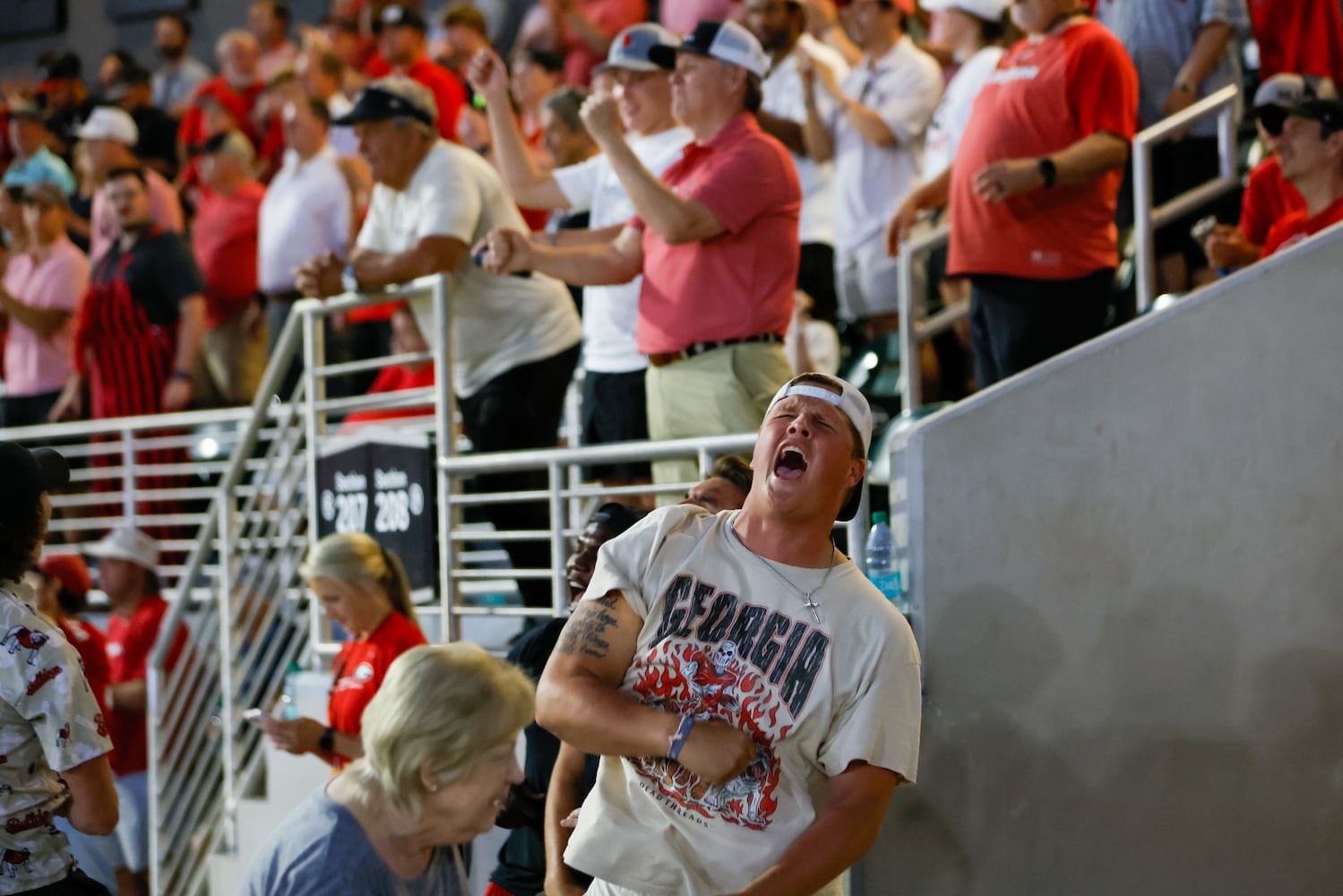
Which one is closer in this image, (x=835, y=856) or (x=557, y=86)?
(x=835, y=856)

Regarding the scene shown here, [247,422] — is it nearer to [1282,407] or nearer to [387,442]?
[387,442]

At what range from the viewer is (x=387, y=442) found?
18.9 feet

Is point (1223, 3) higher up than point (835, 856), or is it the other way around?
point (1223, 3)

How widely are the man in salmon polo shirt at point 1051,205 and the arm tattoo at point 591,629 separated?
2.38 m

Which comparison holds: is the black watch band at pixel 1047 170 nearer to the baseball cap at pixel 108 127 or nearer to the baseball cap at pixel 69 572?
A: the baseball cap at pixel 69 572

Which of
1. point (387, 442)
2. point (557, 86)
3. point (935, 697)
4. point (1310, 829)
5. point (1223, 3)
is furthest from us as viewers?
point (557, 86)

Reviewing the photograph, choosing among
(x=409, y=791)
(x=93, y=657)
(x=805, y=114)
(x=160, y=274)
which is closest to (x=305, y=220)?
(x=160, y=274)

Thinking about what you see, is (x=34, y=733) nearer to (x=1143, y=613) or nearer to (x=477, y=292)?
(x=1143, y=613)

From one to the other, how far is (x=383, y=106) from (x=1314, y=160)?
325 centimetres

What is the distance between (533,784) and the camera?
3902 millimetres

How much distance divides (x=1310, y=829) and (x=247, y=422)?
4627 mm

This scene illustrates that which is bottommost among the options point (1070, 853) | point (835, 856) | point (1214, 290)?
point (1070, 853)

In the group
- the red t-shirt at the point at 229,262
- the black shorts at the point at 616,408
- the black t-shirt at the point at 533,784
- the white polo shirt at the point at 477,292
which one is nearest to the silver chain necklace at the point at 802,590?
the black t-shirt at the point at 533,784

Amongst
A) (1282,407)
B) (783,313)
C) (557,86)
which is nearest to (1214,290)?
(1282,407)
